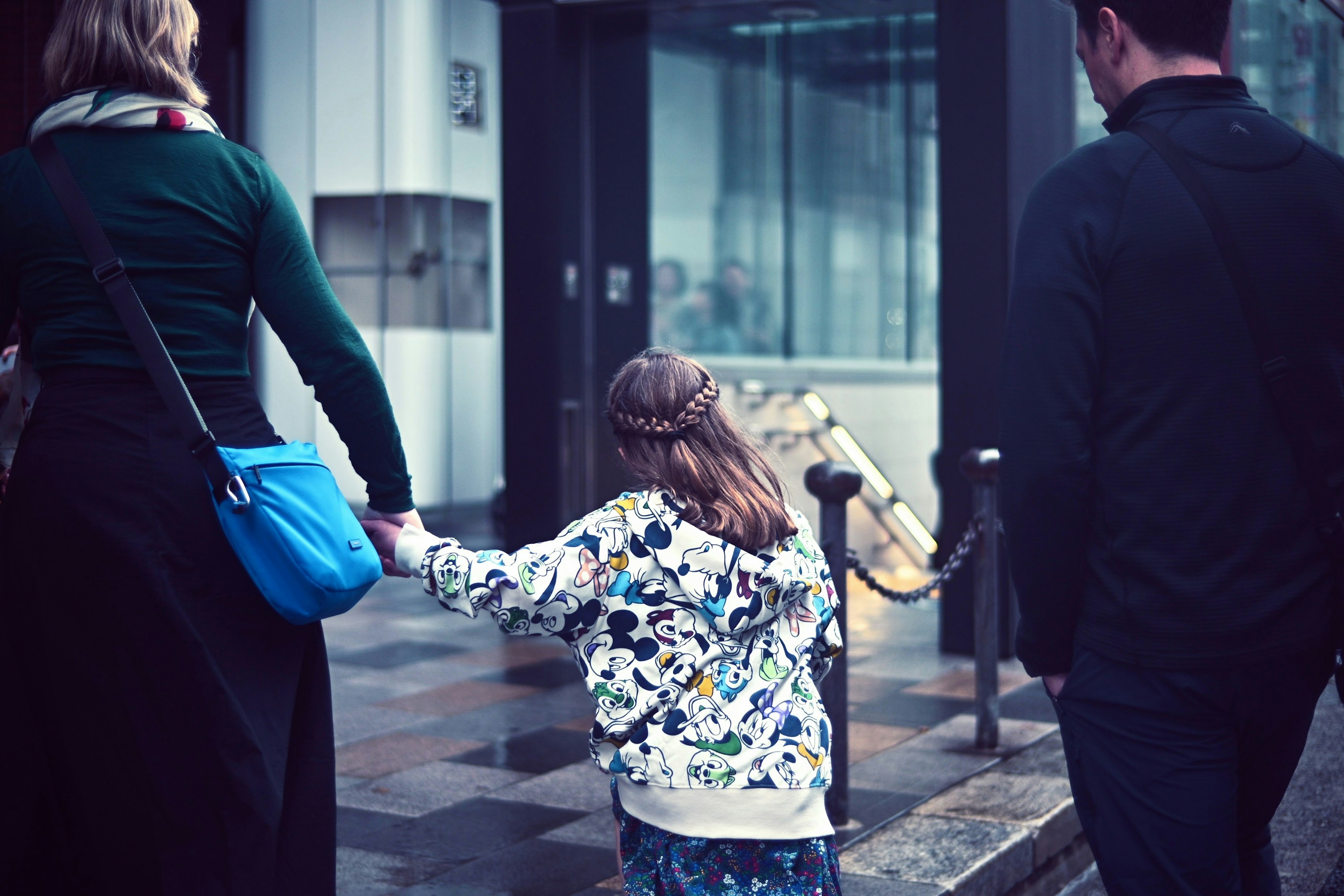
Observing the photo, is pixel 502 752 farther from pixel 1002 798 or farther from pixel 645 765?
pixel 645 765

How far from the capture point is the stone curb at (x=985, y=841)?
3.62 meters

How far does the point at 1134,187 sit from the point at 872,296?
36.8ft

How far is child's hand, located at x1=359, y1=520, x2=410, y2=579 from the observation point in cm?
252

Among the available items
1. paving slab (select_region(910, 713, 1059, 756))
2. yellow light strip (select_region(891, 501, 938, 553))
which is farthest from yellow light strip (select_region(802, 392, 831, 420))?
paving slab (select_region(910, 713, 1059, 756))

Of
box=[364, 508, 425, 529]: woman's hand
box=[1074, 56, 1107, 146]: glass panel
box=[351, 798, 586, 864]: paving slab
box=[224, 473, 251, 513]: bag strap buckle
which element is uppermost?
box=[1074, 56, 1107, 146]: glass panel

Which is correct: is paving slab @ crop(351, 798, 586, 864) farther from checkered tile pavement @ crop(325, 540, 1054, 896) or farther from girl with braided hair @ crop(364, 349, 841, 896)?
girl with braided hair @ crop(364, 349, 841, 896)

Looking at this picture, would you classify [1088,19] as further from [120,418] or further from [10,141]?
[10,141]

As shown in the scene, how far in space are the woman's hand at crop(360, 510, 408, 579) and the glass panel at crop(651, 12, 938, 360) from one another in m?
9.18

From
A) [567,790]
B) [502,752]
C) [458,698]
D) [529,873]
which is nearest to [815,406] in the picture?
[458,698]

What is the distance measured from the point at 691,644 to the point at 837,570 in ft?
5.54

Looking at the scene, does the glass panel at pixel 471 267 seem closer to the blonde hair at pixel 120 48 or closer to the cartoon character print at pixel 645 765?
the blonde hair at pixel 120 48

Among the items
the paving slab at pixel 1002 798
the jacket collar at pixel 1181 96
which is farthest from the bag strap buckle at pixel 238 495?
the paving slab at pixel 1002 798

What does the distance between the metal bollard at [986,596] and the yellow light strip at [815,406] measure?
5492mm

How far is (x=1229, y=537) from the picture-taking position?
2.00 metres
